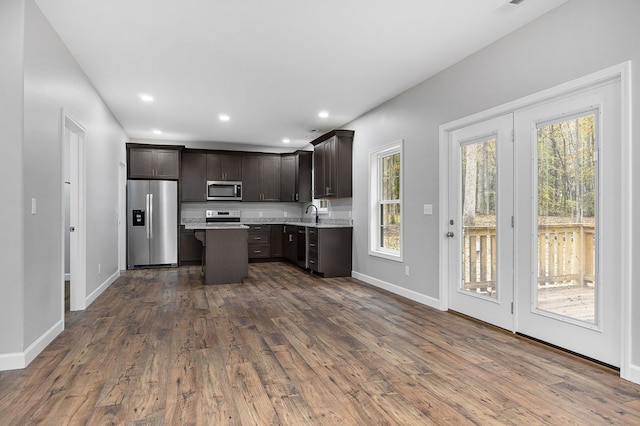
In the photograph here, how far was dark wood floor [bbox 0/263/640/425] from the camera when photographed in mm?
2039

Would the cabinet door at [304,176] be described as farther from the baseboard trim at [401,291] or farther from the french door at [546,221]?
the french door at [546,221]

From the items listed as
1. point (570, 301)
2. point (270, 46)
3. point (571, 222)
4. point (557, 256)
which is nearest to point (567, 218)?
point (571, 222)

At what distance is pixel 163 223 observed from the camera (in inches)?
297

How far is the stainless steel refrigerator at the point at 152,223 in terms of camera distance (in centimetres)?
733

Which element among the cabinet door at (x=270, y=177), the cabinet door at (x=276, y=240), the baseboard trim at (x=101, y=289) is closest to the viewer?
the baseboard trim at (x=101, y=289)

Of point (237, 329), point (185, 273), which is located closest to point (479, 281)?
point (237, 329)

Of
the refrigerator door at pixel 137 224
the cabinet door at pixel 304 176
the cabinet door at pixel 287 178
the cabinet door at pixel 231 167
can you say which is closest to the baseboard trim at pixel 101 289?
the refrigerator door at pixel 137 224

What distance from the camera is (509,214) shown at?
3.43 meters

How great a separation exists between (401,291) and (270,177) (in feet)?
15.7

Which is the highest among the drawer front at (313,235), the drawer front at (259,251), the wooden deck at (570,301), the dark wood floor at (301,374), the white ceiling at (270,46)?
the white ceiling at (270,46)

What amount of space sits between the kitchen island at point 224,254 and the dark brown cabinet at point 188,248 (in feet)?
6.60

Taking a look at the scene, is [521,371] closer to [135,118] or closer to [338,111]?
[338,111]

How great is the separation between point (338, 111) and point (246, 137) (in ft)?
9.02

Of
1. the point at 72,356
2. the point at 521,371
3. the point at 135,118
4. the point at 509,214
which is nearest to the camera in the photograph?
the point at 521,371
